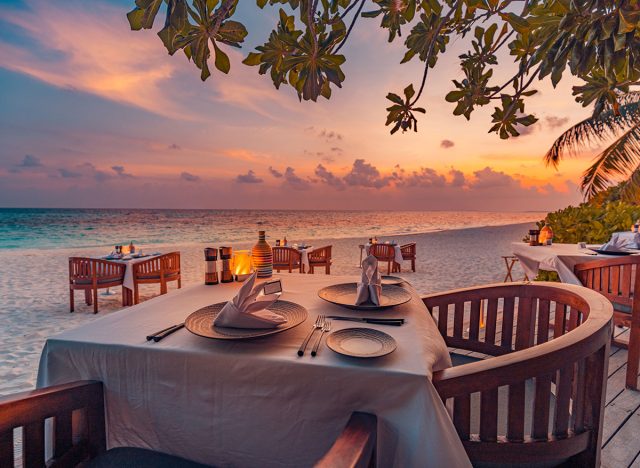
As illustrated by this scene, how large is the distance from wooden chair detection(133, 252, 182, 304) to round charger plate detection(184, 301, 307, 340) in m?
4.33

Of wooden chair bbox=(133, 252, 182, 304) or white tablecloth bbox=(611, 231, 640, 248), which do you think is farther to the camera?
wooden chair bbox=(133, 252, 182, 304)

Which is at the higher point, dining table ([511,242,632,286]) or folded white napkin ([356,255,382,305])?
folded white napkin ([356,255,382,305])

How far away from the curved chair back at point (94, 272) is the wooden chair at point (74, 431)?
439cm

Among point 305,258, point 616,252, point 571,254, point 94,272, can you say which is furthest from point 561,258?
point 94,272

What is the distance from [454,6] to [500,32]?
0.47 m

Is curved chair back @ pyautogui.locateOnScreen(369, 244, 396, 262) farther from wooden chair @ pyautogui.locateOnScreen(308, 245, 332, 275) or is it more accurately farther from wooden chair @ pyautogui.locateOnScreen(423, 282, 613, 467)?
wooden chair @ pyautogui.locateOnScreen(423, 282, 613, 467)

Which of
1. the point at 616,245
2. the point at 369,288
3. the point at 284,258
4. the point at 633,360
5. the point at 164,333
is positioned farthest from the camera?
the point at 284,258

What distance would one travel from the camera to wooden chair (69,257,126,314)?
445 cm

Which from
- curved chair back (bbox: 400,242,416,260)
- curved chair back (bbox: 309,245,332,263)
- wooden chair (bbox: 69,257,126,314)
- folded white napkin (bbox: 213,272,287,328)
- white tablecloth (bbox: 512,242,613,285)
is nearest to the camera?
folded white napkin (bbox: 213,272,287,328)

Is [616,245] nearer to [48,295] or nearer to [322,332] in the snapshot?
[322,332]

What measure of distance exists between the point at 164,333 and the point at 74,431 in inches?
14.7

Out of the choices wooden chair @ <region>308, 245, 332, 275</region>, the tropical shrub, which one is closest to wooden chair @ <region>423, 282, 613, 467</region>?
the tropical shrub

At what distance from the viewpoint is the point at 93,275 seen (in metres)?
4.41

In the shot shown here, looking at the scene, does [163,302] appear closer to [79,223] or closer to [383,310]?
[383,310]
